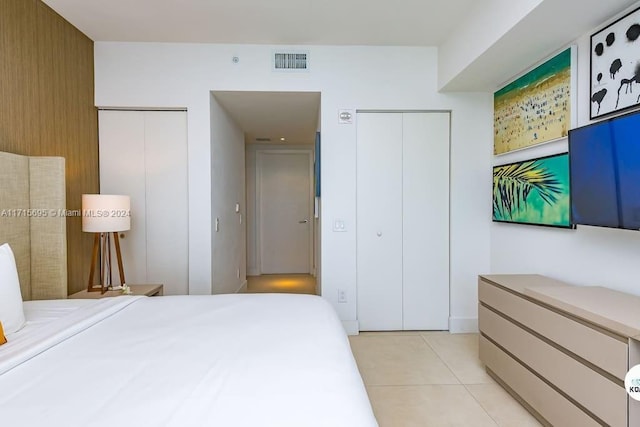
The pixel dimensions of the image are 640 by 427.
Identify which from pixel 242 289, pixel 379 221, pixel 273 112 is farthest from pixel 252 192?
pixel 379 221

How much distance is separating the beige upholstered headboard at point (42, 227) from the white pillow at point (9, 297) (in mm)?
572

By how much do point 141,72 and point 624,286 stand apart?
12.8 ft

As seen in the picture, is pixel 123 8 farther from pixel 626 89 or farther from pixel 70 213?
pixel 626 89

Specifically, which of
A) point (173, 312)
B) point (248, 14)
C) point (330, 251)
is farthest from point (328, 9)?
point (173, 312)

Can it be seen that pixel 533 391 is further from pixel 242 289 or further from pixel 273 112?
pixel 242 289

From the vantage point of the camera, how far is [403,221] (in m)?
3.23

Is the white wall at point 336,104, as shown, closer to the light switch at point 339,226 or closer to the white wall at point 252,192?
the light switch at point 339,226

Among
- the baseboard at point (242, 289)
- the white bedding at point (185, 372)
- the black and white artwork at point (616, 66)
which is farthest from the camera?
the baseboard at point (242, 289)

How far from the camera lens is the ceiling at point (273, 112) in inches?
127

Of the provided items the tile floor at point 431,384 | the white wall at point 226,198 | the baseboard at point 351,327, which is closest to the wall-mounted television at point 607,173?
the tile floor at point 431,384

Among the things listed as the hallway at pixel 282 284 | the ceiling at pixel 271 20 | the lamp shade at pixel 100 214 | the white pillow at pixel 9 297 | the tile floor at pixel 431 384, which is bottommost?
the tile floor at pixel 431 384

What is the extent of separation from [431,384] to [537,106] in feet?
7.08

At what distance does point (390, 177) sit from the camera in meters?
3.22

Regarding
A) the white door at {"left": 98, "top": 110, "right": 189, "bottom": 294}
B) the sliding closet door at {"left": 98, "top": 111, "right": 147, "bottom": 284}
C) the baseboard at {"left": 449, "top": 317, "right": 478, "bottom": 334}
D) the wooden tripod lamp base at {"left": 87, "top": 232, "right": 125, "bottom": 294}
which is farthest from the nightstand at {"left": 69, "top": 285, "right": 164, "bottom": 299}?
the baseboard at {"left": 449, "top": 317, "right": 478, "bottom": 334}
